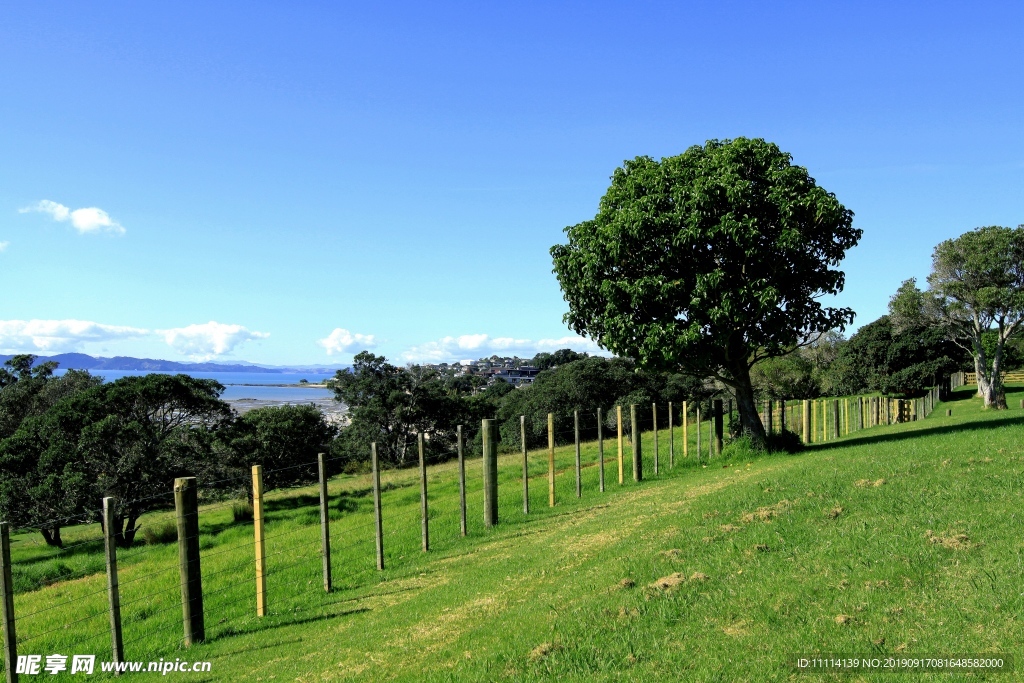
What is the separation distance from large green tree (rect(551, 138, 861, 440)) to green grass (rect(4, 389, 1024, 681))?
4.46m

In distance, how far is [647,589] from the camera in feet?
21.2

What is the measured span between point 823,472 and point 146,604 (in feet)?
Result: 35.1

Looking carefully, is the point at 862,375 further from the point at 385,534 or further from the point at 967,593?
the point at 967,593

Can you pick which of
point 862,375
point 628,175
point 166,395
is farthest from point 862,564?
point 862,375

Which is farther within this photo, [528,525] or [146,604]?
[528,525]

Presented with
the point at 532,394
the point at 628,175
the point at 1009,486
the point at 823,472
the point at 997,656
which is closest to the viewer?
the point at 997,656

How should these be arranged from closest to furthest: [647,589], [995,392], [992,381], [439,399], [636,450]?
[647,589] < [636,450] < [992,381] < [995,392] < [439,399]

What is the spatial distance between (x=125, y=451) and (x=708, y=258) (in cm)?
1934

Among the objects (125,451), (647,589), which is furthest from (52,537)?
(647,589)

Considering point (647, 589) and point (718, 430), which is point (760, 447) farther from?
point (647, 589)

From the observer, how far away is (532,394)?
151 ft

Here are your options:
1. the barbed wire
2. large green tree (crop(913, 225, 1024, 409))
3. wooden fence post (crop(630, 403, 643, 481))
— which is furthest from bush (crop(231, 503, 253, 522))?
large green tree (crop(913, 225, 1024, 409))

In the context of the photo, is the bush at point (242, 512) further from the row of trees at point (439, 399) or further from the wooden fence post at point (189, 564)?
the row of trees at point (439, 399)

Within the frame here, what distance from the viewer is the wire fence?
846 centimetres
